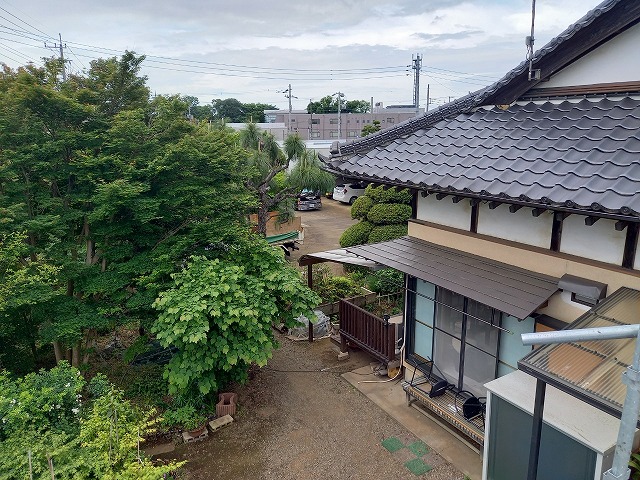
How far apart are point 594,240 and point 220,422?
663 centimetres

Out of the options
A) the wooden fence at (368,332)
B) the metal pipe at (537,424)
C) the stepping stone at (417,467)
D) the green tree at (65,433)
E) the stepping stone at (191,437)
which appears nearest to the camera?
the metal pipe at (537,424)

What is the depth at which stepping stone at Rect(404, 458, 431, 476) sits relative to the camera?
22.1 ft

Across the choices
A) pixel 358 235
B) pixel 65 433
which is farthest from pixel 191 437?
pixel 358 235

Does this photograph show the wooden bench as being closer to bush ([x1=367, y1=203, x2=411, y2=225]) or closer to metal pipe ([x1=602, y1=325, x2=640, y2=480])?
metal pipe ([x1=602, y1=325, x2=640, y2=480])

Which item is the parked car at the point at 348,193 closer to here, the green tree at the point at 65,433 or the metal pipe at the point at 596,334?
the green tree at the point at 65,433

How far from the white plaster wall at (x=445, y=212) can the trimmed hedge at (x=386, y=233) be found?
23.3 feet

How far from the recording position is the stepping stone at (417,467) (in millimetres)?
6734

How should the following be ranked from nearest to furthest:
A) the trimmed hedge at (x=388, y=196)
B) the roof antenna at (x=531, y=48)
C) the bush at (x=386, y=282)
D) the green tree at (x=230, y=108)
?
the roof antenna at (x=531, y=48)
the bush at (x=386, y=282)
the trimmed hedge at (x=388, y=196)
the green tree at (x=230, y=108)

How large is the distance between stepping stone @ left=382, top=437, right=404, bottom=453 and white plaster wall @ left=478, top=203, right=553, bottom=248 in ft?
12.3

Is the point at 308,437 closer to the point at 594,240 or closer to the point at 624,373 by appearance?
the point at 594,240

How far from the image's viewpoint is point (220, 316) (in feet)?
23.4

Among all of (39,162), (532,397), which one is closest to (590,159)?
(532,397)

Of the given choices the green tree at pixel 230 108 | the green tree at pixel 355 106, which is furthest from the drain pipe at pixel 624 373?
the green tree at pixel 230 108

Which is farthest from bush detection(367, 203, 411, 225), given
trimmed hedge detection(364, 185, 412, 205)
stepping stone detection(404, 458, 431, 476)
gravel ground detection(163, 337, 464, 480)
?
stepping stone detection(404, 458, 431, 476)
